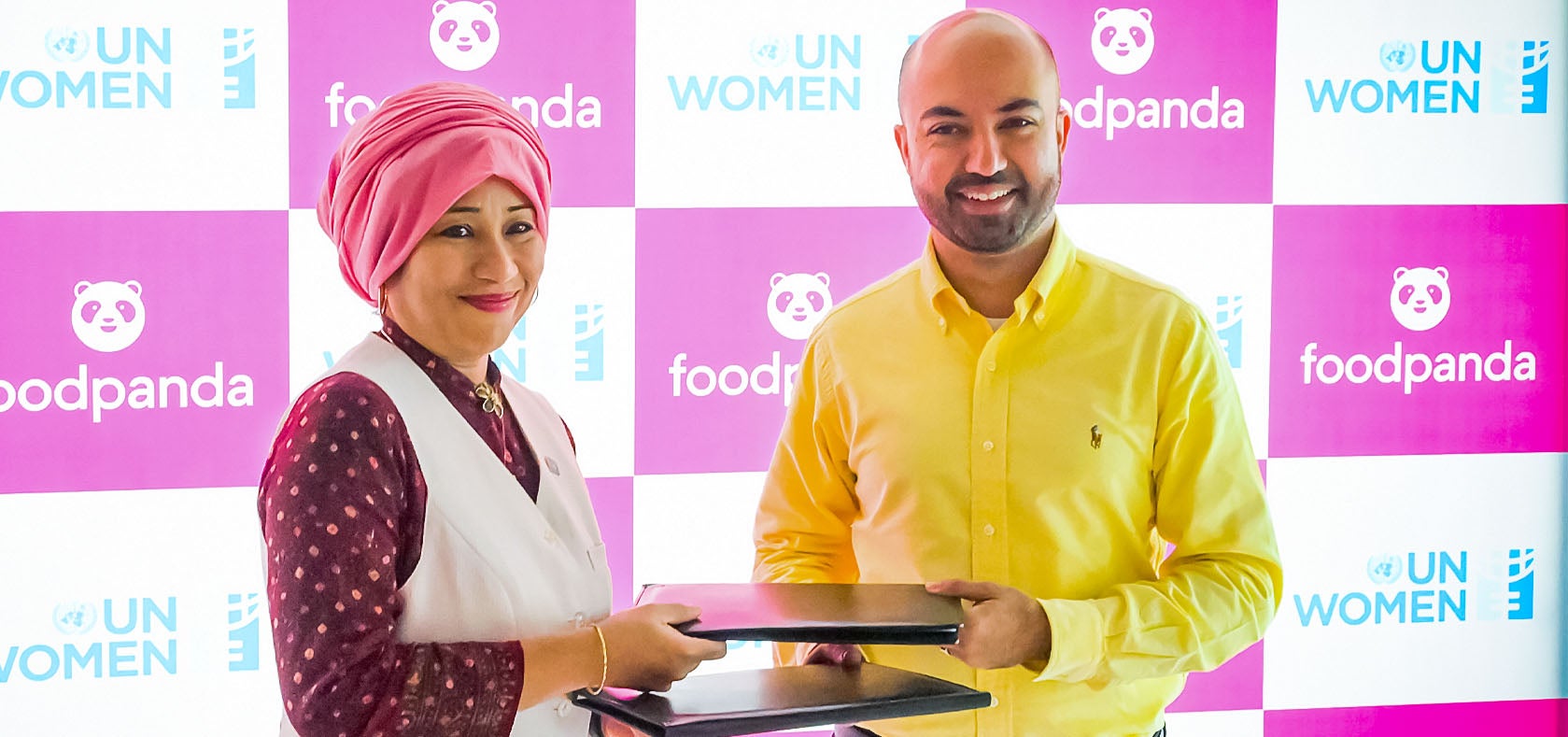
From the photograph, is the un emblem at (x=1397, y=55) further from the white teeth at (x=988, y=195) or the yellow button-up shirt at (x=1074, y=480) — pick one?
the white teeth at (x=988, y=195)

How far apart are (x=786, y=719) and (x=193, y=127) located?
1.96m

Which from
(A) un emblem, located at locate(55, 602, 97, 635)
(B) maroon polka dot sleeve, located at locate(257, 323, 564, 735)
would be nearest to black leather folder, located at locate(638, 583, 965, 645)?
(B) maroon polka dot sleeve, located at locate(257, 323, 564, 735)

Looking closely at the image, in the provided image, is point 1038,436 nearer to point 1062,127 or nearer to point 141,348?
point 1062,127

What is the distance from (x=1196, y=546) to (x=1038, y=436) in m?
0.29

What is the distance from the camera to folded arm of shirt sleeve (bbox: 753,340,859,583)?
A: 2357 mm

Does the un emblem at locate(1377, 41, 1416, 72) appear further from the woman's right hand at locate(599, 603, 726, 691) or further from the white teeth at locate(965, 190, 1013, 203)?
the woman's right hand at locate(599, 603, 726, 691)

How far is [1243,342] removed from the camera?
10.9 ft

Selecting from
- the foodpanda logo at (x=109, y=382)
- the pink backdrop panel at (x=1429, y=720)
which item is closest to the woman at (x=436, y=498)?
the foodpanda logo at (x=109, y=382)

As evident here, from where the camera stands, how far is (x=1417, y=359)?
3.39 meters

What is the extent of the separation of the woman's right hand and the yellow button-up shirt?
2.10ft

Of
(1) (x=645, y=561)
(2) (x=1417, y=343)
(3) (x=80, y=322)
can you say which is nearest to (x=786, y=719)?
(1) (x=645, y=561)

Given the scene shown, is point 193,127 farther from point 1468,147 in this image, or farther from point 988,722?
point 1468,147

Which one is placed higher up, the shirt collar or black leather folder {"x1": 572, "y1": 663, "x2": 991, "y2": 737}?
the shirt collar

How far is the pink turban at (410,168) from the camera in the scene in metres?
1.57
